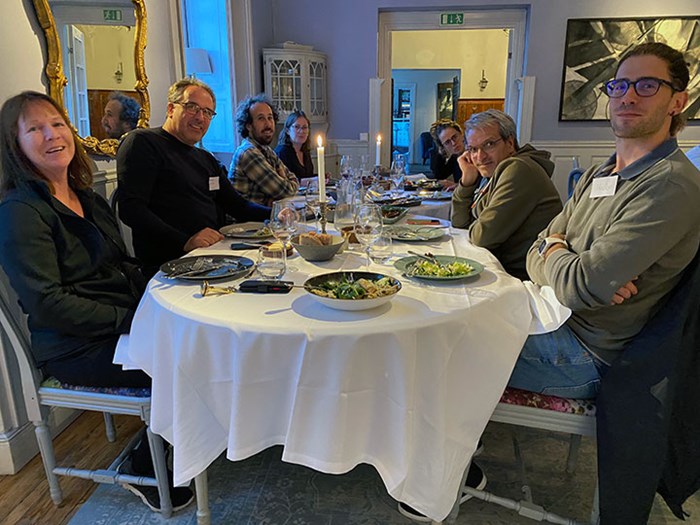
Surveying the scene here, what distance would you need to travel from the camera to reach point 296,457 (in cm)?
120

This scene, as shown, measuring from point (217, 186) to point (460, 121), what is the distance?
7.07 meters

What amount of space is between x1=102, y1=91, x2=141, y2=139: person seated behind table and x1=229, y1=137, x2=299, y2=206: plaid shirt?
640 mm

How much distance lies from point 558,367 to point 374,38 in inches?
197

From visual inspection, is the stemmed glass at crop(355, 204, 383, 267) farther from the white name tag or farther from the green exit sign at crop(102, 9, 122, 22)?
the green exit sign at crop(102, 9, 122, 22)

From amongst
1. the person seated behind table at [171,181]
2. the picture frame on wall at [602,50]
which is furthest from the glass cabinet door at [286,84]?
the person seated behind table at [171,181]

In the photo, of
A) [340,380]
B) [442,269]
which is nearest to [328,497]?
[340,380]

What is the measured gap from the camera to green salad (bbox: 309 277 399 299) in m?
1.23

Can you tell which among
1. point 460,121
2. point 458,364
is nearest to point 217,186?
point 458,364

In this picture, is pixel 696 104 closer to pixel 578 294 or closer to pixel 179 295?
pixel 578 294

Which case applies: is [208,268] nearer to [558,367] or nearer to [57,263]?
[57,263]

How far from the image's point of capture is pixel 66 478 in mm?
1812

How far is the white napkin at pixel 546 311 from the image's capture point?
135cm

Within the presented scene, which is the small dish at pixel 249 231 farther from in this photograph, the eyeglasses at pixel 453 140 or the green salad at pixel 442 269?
the eyeglasses at pixel 453 140

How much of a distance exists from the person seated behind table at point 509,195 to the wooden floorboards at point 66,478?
5.43 ft
